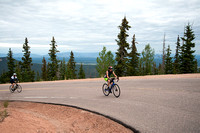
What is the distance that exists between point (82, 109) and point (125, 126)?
308 cm

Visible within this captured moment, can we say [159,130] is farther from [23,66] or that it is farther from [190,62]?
[23,66]

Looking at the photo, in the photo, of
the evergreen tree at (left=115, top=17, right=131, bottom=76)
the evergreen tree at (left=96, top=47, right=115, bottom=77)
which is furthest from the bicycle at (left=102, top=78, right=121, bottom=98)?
the evergreen tree at (left=96, top=47, right=115, bottom=77)

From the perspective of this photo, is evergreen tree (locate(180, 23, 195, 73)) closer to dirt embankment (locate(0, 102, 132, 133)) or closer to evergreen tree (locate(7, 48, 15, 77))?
dirt embankment (locate(0, 102, 132, 133))

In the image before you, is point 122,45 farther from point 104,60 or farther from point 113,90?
point 113,90

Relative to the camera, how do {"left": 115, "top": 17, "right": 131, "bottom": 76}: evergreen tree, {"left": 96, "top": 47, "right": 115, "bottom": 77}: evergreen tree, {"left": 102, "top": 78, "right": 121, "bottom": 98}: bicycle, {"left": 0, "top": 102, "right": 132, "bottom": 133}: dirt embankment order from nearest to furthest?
{"left": 0, "top": 102, "right": 132, "bottom": 133}: dirt embankment
{"left": 102, "top": 78, "right": 121, "bottom": 98}: bicycle
{"left": 115, "top": 17, "right": 131, "bottom": 76}: evergreen tree
{"left": 96, "top": 47, "right": 115, "bottom": 77}: evergreen tree

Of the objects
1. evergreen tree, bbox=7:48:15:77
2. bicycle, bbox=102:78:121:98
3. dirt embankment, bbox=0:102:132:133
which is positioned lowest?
dirt embankment, bbox=0:102:132:133

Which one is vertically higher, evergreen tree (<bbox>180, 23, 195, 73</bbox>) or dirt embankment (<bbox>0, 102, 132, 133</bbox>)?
evergreen tree (<bbox>180, 23, 195, 73</bbox>)

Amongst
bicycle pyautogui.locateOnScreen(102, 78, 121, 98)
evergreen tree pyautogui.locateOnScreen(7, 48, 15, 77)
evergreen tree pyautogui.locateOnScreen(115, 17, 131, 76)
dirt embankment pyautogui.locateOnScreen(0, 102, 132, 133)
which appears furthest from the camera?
evergreen tree pyautogui.locateOnScreen(7, 48, 15, 77)

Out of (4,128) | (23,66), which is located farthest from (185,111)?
(23,66)

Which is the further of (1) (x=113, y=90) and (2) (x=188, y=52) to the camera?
(2) (x=188, y=52)

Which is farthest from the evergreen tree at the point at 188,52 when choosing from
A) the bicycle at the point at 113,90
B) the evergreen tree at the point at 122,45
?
the bicycle at the point at 113,90

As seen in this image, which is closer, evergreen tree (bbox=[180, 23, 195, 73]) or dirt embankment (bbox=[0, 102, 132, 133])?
dirt embankment (bbox=[0, 102, 132, 133])

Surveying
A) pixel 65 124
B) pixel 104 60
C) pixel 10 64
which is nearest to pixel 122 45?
pixel 104 60

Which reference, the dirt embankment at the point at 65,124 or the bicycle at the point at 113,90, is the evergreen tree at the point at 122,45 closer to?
the bicycle at the point at 113,90
